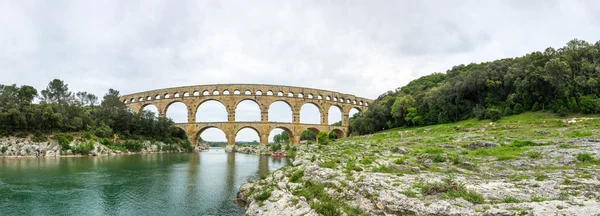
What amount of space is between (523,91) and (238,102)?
40368 mm

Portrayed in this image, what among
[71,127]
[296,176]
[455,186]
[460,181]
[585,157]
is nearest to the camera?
[455,186]

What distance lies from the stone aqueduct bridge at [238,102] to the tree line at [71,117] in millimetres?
4736

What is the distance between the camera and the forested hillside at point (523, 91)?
952 inches

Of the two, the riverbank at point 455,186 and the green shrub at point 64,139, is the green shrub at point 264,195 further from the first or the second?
the green shrub at point 64,139

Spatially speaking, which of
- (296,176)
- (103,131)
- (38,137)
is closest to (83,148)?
(38,137)

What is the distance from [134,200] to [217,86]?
43515 millimetres

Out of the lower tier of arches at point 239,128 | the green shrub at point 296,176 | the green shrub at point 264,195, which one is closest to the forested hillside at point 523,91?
the lower tier of arches at point 239,128

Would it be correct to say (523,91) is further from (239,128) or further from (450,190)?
(239,128)


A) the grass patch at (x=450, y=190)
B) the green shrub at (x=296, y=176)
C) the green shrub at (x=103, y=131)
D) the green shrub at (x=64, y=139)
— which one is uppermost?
the green shrub at (x=103, y=131)

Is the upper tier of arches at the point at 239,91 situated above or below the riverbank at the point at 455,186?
above

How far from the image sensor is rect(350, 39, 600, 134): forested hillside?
79.3 feet

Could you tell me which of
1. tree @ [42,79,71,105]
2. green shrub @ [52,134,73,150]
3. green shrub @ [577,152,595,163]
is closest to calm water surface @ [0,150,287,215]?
green shrub @ [577,152,595,163]

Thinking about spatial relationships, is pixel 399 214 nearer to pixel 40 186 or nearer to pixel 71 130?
pixel 40 186

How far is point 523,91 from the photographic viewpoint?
1064 inches
